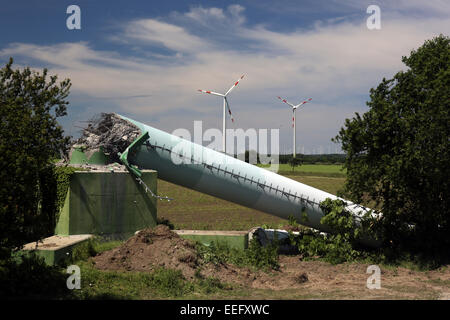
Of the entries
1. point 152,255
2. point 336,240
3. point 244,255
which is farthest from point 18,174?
point 336,240

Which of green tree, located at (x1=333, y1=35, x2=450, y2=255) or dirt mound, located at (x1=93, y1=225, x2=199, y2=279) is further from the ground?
green tree, located at (x1=333, y1=35, x2=450, y2=255)

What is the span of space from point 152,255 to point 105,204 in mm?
3812

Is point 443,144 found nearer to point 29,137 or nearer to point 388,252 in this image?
point 388,252

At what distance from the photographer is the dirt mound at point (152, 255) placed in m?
14.1

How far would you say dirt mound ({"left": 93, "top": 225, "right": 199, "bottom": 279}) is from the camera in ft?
46.4

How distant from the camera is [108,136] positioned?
18.2 meters

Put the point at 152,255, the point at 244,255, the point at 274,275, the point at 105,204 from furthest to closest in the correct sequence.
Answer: the point at 105,204 → the point at 244,255 → the point at 274,275 → the point at 152,255

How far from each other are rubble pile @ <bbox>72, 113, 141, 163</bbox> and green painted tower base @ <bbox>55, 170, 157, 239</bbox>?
136 centimetres

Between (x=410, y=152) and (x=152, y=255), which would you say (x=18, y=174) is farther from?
(x=410, y=152)

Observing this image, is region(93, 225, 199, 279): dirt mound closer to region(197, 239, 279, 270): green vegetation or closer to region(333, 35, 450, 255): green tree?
region(197, 239, 279, 270): green vegetation

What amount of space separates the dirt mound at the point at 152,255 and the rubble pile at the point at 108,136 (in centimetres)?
432

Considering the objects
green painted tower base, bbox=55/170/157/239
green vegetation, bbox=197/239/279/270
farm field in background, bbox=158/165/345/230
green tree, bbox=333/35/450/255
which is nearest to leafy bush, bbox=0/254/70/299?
green painted tower base, bbox=55/170/157/239

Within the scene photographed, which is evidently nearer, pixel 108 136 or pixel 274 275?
pixel 274 275

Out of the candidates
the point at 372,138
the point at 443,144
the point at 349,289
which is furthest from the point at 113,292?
the point at 443,144
